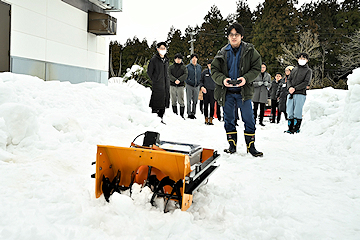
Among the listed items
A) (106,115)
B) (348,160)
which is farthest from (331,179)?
(106,115)

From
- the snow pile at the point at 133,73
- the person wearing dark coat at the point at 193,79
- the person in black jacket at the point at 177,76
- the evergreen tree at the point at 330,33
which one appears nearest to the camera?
the person in black jacket at the point at 177,76

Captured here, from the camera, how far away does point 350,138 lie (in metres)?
4.82

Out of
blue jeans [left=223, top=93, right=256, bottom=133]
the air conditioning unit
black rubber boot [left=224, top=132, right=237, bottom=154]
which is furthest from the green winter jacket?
the air conditioning unit

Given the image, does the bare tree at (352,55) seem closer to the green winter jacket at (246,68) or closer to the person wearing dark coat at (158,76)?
the person wearing dark coat at (158,76)

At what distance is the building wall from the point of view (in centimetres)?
771

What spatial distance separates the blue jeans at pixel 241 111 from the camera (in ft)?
16.0

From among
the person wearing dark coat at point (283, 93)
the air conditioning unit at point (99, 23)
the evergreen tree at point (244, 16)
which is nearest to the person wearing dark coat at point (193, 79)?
the person wearing dark coat at point (283, 93)

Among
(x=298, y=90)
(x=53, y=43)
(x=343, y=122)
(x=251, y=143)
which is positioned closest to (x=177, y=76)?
(x=298, y=90)

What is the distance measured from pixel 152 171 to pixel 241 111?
99.6 inches

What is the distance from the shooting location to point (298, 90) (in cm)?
771

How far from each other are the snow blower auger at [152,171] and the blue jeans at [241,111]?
2.12m

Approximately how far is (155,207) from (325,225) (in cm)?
143

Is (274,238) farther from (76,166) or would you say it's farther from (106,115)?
A: (106,115)

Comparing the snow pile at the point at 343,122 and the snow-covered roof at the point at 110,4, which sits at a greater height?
the snow-covered roof at the point at 110,4
